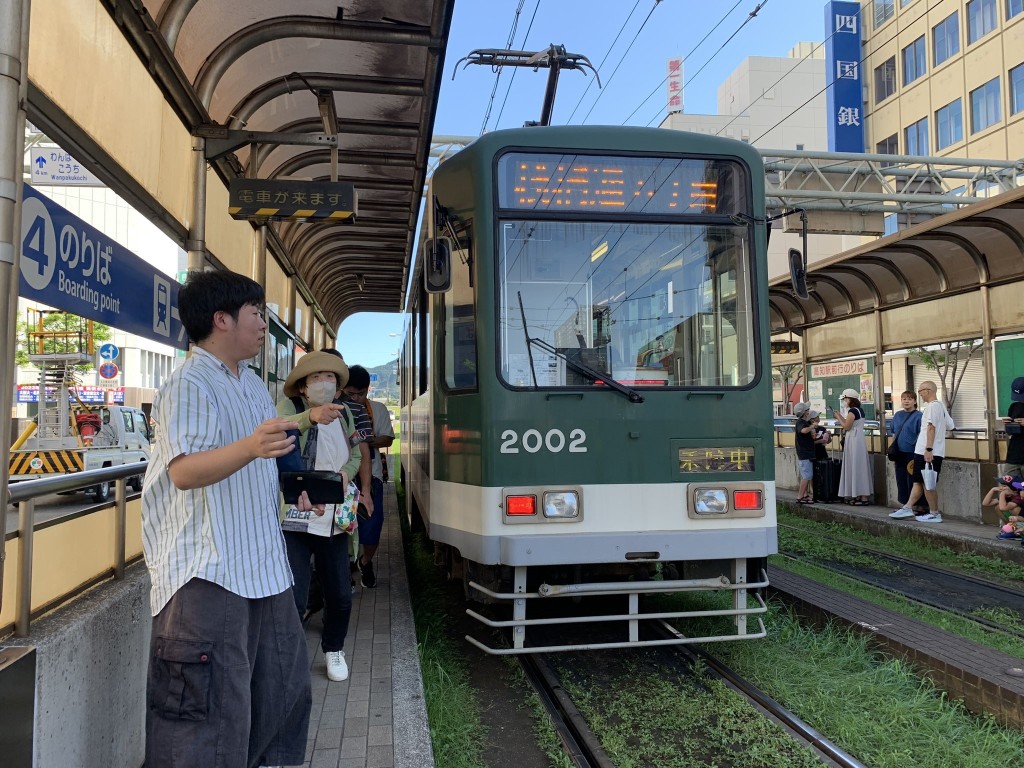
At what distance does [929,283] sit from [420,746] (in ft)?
30.6

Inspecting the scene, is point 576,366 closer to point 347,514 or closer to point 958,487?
point 347,514

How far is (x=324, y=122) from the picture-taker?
22.2ft

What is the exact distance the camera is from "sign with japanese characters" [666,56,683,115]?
51.3m

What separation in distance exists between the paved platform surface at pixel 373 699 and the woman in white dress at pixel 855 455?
7.33m

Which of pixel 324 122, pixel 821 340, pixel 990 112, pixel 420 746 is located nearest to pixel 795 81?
pixel 990 112

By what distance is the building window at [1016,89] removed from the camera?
2699 cm

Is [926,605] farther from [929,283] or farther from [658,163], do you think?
[929,283]

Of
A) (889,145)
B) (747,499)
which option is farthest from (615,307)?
(889,145)

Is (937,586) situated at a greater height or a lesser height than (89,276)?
lesser

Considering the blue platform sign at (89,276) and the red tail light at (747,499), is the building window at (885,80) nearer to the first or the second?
the red tail light at (747,499)

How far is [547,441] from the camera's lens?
4480mm

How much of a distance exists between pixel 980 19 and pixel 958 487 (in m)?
26.1

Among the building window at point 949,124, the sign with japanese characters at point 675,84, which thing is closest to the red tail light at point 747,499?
the building window at point 949,124

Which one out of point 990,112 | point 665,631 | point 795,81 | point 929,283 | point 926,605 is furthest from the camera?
point 795,81
